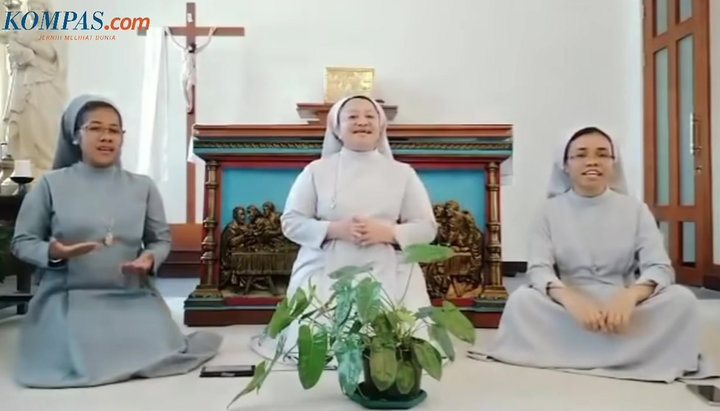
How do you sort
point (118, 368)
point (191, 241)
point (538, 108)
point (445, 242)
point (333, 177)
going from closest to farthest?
point (118, 368)
point (333, 177)
point (445, 242)
point (191, 241)
point (538, 108)

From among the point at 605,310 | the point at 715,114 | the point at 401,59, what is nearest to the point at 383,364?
the point at 605,310

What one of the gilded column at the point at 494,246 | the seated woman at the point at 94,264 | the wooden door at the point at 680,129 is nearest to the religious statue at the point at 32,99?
the seated woman at the point at 94,264

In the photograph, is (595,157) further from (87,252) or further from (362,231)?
(87,252)

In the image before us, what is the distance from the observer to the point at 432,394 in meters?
2.18

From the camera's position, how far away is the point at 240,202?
371cm

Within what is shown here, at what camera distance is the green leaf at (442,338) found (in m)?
1.98

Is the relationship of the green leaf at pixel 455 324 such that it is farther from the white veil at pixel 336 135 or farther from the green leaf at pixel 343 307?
the white veil at pixel 336 135

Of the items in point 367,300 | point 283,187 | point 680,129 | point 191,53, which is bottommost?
point 367,300

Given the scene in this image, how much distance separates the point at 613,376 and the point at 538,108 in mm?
5141

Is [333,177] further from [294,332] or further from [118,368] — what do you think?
[118,368]

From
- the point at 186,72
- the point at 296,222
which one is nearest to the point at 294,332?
the point at 296,222

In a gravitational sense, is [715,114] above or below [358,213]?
above

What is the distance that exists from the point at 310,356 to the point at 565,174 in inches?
58.4

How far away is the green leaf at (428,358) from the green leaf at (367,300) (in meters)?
0.16
